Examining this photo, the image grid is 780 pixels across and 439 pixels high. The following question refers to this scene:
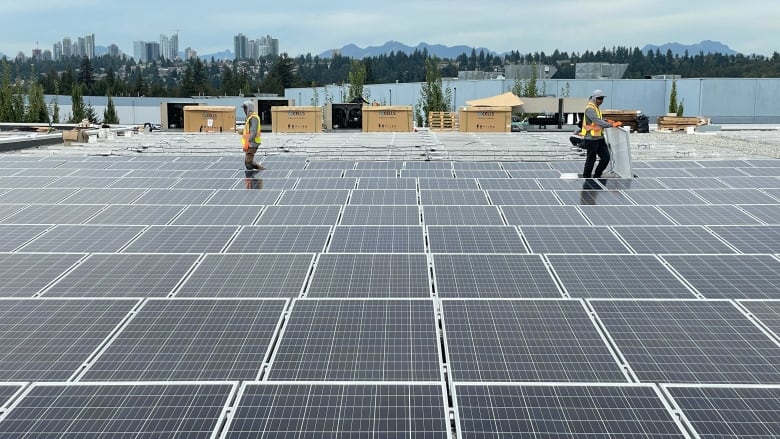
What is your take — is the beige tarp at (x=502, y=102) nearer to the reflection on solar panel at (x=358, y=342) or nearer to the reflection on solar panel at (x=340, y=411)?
the reflection on solar panel at (x=358, y=342)

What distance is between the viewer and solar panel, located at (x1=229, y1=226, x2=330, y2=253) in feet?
34.8

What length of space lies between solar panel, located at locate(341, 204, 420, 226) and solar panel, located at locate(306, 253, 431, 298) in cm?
183

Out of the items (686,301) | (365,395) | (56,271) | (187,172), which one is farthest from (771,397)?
(187,172)

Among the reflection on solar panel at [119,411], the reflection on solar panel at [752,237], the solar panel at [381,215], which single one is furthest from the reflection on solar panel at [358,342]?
the reflection on solar panel at [752,237]

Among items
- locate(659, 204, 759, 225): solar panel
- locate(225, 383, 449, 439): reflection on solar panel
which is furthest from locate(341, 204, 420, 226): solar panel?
locate(225, 383, 449, 439): reflection on solar panel

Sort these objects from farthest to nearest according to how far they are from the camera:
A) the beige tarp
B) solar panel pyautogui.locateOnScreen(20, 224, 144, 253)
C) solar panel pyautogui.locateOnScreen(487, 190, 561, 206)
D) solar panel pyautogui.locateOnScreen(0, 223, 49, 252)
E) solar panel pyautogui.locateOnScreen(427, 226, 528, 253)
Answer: the beige tarp → solar panel pyautogui.locateOnScreen(487, 190, 561, 206) → solar panel pyautogui.locateOnScreen(0, 223, 49, 252) → solar panel pyautogui.locateOnScreen(20, 224, 144, 253) → solar panel pyautogui.locateOnScreen(427, 226, 528, 253)

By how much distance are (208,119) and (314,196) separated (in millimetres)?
26287

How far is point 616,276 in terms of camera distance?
9.30 meters

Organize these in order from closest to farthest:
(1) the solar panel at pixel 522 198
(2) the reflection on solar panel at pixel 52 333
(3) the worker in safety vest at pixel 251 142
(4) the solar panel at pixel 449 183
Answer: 1. (2) the reflection on solar panel at pixel 52 333
2. (1) the solar panel at pixel 522 198
3. (4) the solar panel at pixel 449 183
4. (3) the worker in safety vest at pixel 251 142

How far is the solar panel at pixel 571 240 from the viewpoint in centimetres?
1052

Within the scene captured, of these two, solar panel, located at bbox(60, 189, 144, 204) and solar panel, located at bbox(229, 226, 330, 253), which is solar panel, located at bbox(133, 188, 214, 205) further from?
solar panel, located at bbox(229, 226, 330, 253)

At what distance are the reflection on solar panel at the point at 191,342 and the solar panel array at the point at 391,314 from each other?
0.03 meters

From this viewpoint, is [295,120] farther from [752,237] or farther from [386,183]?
[752,237]

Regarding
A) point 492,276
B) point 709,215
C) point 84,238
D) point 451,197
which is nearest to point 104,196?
point 84,238
